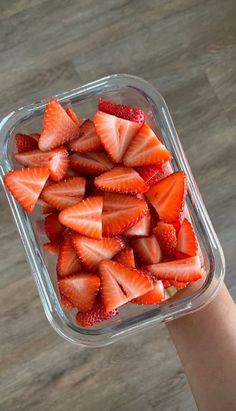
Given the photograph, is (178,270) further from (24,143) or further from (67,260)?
(24,143)

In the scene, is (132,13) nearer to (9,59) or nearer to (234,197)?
(9,59)

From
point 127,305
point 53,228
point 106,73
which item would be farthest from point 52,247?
point 106,73

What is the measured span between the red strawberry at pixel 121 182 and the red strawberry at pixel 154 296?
0.39 feet

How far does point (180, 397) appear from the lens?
1.25 m

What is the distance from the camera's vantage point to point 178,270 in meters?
0.80

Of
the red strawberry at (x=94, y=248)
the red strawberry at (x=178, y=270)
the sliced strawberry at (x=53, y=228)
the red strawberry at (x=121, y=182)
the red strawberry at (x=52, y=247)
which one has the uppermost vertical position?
the red strawberry at (x=121, y=182)

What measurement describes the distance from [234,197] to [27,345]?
19.4 inches

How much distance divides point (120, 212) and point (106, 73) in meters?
0.54

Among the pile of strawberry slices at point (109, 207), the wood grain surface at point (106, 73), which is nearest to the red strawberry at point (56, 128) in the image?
the pile of strawberry slices at point (109, 207)

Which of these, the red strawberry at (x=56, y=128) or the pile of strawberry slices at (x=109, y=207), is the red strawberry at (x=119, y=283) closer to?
the pile of strawberry slices at (x=109, y=207)

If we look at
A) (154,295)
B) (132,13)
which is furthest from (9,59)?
(154,295)

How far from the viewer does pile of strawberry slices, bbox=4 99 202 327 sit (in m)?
0.80

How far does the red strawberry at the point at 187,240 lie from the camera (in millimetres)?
808

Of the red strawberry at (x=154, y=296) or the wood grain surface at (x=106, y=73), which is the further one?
the wood grain surface at (x=106, y=73)
